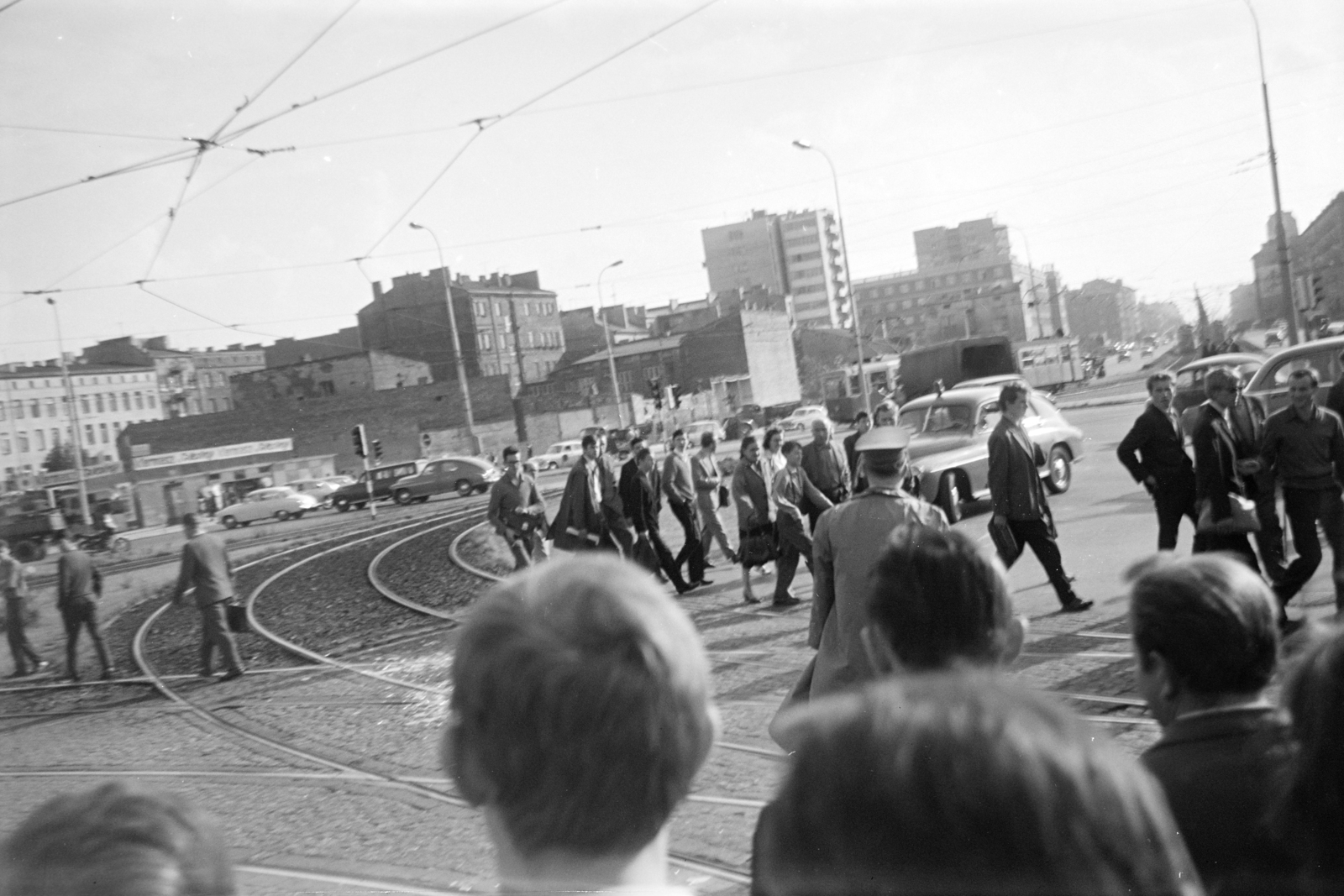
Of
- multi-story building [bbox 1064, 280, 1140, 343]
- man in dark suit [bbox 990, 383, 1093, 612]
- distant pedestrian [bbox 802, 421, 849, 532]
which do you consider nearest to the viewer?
man in dark suit [bbox 990, 383, 1093, 612]

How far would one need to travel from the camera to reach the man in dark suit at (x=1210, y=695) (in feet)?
6.89

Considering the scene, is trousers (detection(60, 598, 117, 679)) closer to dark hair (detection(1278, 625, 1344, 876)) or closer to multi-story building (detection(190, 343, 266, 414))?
dark hair (detection(1278, 625, 1344, 876))

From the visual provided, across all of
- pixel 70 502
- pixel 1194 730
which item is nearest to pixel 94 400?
pixel 70 502

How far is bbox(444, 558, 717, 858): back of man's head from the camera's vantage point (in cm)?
148

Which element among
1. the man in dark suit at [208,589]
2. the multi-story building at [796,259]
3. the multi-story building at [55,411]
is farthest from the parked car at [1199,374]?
the multi-story building at [796,259]

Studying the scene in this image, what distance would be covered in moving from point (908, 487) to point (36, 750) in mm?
8724

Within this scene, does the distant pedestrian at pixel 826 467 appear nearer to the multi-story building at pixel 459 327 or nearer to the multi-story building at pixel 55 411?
the multi-story building at pixel 55 411

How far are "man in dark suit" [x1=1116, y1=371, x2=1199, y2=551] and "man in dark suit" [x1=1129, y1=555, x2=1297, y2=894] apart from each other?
6773mm

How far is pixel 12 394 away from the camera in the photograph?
1827cm

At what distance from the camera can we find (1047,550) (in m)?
9.09

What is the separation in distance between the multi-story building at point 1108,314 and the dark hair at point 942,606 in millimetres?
72196

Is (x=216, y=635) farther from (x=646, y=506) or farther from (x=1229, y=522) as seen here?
(x=1229, y=522)

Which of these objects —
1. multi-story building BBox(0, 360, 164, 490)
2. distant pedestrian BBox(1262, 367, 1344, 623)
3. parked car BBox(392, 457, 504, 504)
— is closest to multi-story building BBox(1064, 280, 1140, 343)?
parked car BBox(392, 457, 504, 504)

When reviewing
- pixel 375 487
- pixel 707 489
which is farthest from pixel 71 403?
pixel 375 487
